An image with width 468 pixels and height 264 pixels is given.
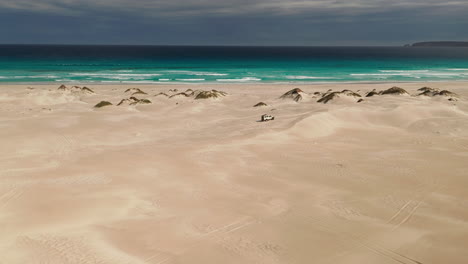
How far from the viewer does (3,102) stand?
23.2 metres

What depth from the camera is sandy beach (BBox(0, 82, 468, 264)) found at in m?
6.20

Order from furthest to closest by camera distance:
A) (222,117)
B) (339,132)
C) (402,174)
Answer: (222,117) < (339,132) < (402,174)

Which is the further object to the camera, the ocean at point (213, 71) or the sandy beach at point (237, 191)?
the ocean at point (213, 71)

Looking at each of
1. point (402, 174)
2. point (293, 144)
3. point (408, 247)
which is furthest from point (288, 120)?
point (408, 247)

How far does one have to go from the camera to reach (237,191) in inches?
344

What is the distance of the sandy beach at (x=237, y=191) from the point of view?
6.20m

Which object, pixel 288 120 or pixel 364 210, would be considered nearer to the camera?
pixel 364 210

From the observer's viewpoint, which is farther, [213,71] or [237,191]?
[213,71]

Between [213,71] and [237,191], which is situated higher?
[213,71]

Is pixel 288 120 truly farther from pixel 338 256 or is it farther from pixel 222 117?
pixel 338 256

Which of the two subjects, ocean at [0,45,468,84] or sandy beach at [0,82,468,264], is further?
ocean at [0,45,468,84]

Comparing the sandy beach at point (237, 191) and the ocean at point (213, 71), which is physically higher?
the ocean at point (213, 71)

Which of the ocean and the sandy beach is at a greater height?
the ocean

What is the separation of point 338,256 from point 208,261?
83.6 inches
